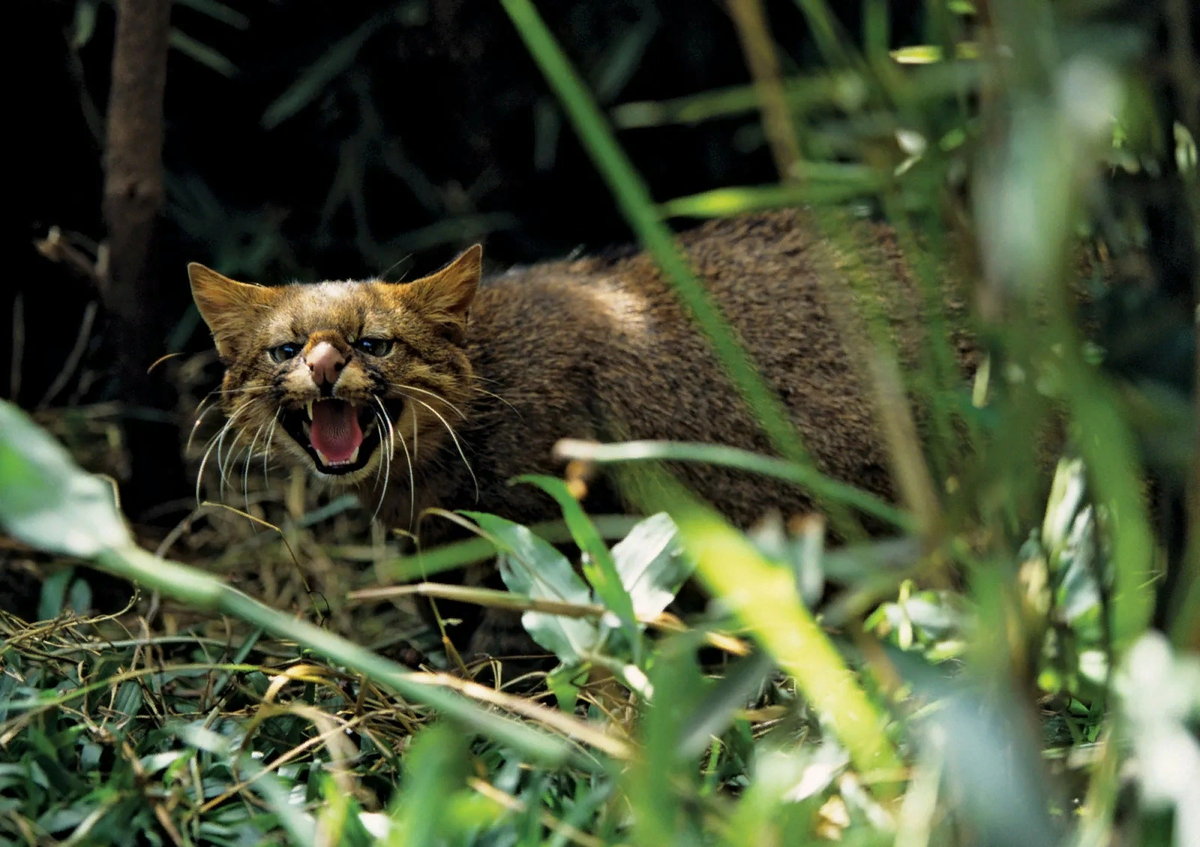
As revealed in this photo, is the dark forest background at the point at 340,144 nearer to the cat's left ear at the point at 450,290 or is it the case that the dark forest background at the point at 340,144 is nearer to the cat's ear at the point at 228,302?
the cat's ear at the point at 228,302

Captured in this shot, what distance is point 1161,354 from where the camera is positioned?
82.7 inches

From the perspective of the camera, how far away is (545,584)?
2.17 meters

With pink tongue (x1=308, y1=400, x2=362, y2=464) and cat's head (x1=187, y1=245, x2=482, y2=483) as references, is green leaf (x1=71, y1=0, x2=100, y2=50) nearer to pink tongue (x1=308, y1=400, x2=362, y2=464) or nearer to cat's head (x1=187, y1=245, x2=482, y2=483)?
cat's head (x1=187, y1=245, x2=482, y2=483)

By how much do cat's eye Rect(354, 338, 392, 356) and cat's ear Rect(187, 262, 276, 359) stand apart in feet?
0.98

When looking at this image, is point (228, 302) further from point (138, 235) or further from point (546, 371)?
point (546, 371)

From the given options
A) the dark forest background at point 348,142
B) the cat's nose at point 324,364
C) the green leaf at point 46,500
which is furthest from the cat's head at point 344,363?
the green leaf at point 46,500

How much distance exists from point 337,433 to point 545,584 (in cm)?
103

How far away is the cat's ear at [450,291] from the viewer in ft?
10.4

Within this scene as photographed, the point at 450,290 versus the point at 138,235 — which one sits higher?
the point at 138,235

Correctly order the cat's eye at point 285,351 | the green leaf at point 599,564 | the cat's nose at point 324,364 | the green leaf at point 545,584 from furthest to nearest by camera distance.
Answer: the cat's eye at point 285,351
the cat's nose at point 324,364
the green leaf at point 545,584
the green leaf at point 599,564

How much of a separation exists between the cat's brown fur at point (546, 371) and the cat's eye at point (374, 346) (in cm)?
1

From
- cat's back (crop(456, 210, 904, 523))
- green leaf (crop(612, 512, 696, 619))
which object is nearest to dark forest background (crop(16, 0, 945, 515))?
cat's back (crop(456, 210, 904, 523))

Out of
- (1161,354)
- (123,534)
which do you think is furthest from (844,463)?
(123,534)

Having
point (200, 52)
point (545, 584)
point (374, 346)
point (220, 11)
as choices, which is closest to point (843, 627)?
point (545, 584)
